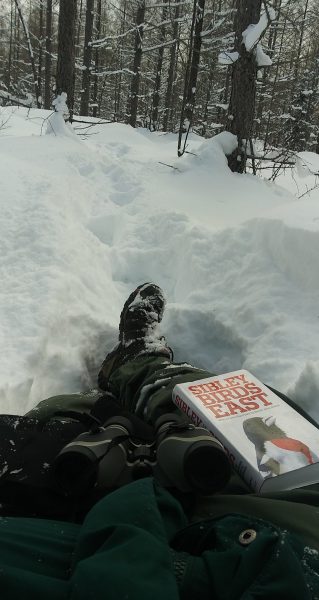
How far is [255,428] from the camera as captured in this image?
144cm

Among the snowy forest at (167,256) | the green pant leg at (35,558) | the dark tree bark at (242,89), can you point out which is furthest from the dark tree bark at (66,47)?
the green pant leg at (35,558)

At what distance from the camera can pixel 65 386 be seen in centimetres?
212

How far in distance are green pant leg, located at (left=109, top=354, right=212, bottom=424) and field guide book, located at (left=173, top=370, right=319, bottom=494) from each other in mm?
84

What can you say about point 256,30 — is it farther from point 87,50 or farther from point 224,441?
point 87,50

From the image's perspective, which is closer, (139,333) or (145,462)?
(145,462)

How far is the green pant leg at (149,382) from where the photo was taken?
1717mm

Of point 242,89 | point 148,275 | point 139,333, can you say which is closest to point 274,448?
point 139,333

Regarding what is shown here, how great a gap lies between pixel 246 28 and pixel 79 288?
382 cm

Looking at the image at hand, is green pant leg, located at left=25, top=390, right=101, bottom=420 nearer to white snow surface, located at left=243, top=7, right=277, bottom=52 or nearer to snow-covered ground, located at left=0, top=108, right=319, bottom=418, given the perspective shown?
snow-covered ground, located at left=0, top=108, right=319, bottom=418

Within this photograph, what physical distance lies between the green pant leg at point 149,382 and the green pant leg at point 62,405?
184mm

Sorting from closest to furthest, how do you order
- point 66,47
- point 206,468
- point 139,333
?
point 206,468, point 139,333, point 66,47

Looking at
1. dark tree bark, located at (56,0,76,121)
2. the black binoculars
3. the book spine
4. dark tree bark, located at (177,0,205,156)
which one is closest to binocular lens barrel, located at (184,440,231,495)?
the black binoculars

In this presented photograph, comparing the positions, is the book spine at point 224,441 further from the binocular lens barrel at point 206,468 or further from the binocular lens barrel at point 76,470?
the binocular lens barrel at point 76,470

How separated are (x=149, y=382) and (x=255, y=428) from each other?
526 mm
